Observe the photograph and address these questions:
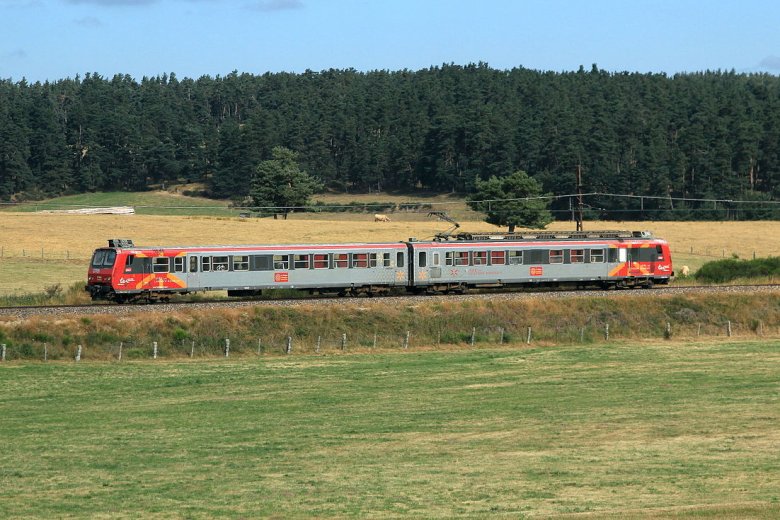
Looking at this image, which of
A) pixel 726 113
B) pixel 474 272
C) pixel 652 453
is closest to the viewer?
pixel 652 453

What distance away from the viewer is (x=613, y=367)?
4244 cm

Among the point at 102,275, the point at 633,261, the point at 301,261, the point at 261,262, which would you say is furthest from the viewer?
the point at 633,261

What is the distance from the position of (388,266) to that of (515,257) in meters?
6.73

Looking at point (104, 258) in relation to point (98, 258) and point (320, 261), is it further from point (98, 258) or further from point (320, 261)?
point (320, 261)

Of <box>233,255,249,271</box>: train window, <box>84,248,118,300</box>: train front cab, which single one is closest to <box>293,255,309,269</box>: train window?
<box>233,255,249,271</box>: train window

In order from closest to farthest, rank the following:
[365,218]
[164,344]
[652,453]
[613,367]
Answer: [652,453] < [613,367] < [164,344] < [365,218]

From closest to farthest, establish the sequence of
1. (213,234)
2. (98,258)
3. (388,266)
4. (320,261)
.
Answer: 1. (98,258)
2. (320,261)
3. (388,266)
4. (213,234)

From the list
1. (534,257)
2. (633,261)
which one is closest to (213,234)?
(534,257)

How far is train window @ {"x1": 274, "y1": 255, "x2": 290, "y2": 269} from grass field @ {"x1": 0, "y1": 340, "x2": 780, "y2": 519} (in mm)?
10690

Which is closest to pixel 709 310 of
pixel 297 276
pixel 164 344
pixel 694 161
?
pixel 297 276

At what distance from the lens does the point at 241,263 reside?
179ft

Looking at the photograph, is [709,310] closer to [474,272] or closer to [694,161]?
→ [474,272]

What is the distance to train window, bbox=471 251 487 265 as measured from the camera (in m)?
58.8

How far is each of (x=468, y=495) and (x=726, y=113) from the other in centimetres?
18840
